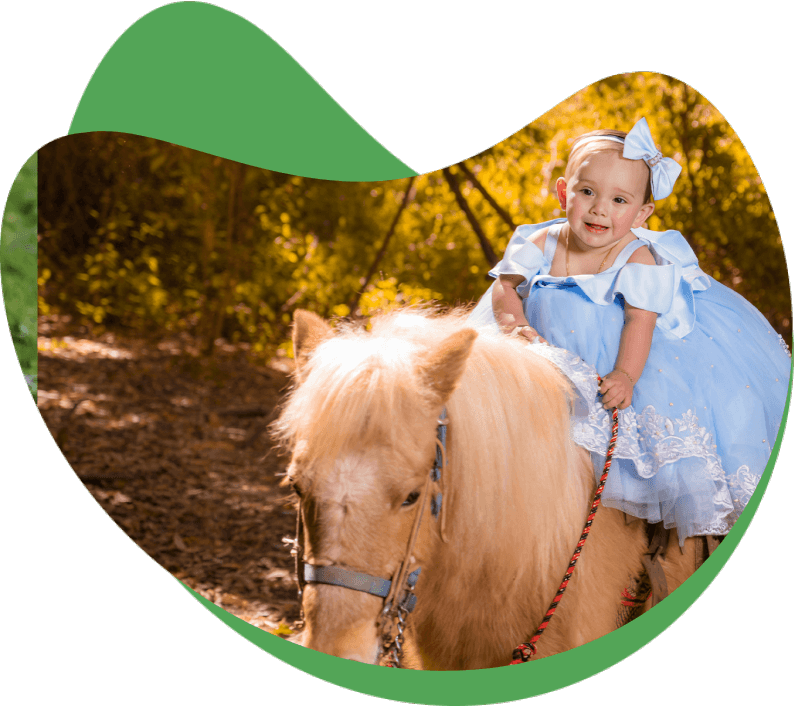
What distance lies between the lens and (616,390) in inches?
49.1

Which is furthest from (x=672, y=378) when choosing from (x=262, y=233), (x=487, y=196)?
(x=262, y=233)

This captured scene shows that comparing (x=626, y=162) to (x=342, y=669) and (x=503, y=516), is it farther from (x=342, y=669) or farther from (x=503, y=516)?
(x=342, y=669)

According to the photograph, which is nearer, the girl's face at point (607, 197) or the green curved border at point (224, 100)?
the girl's face at point (607, 197)

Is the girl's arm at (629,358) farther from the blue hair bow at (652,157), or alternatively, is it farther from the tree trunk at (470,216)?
the tree trunk at (470,216)

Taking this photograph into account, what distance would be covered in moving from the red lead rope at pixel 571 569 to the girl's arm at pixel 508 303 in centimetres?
29

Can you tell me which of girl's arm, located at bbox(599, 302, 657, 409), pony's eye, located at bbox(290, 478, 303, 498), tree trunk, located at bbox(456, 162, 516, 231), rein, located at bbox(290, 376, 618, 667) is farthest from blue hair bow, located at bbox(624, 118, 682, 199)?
tree trunk, located at bbox(456, 162, 516, 231)

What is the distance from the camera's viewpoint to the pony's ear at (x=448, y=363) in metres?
1.03

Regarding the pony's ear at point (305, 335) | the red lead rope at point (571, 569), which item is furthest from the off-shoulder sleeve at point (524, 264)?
the pony's ear at point (305, 335)

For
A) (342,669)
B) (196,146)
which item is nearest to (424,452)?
(342,669)

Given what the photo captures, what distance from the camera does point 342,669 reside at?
3.98ft

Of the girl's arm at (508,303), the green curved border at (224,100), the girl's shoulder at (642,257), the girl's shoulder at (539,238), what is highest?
the green curved border at (224,100)

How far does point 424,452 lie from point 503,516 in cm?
24

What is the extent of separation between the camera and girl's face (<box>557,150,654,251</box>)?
129cm

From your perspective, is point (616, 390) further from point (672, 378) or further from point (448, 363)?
point (448, 363)
